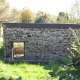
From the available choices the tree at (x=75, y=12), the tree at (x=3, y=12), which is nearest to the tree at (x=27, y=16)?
the tree at (x=3, y=12)

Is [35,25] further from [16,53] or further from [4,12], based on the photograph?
[4,12]

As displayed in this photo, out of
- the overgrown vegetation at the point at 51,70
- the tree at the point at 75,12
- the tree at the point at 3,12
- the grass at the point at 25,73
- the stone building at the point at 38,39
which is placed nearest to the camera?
the overgrown vegetation at the point at 51,70

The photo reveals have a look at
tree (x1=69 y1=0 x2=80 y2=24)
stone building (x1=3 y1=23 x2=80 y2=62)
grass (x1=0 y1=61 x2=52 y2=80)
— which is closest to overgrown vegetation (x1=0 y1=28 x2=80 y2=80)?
grass (x1=0 y1=61 x2=52 y2=80)

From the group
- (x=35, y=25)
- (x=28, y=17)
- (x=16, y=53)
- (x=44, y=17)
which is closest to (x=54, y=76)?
(x=35, y=25)

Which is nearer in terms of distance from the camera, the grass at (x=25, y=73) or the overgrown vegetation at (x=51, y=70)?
the overgrown vegetation at (x=51, y=70)

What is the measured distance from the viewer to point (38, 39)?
1634cm

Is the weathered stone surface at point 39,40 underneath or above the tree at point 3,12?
underneath

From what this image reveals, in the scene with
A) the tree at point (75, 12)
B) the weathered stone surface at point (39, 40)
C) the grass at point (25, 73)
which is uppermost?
the tree at point (75, 12)

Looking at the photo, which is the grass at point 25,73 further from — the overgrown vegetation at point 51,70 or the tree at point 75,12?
the tree at point 75,12

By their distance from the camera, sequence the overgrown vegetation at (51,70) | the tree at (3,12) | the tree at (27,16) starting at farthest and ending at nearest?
the tree at (27,16) → the tree at (3,12) → the overgrown vegetation at (51,70)

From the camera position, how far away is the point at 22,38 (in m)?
16.2

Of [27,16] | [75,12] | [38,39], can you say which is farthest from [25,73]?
[27,16]

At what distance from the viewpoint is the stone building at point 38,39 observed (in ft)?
53.0

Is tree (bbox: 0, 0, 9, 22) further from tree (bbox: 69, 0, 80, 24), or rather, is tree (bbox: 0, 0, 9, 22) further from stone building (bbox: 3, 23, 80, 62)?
stone building (bbox: 3, 23, 80, 62)
